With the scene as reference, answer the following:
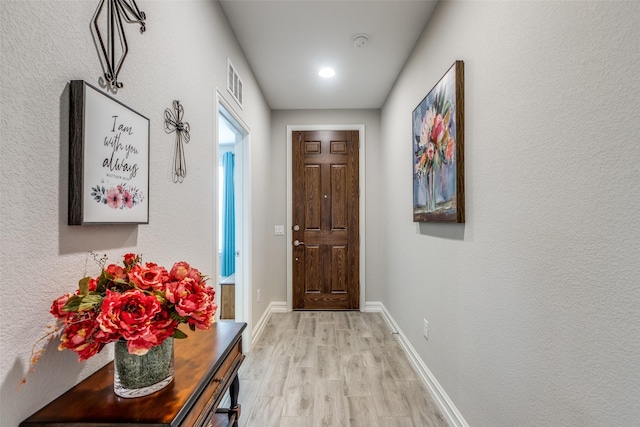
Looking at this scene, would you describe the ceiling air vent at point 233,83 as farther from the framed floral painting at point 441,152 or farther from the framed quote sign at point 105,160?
the framed floral painting at point 441,152

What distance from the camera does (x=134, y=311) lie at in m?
0.74

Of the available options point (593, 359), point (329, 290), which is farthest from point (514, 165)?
point (329, 290)

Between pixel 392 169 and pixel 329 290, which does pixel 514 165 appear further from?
pixel 329 290

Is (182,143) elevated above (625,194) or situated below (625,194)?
above

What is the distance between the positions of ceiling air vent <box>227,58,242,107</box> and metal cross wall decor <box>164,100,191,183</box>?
86 centimetres

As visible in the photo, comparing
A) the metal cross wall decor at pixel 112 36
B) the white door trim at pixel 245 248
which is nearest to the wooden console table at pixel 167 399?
the metal cross wall decor at pixel 112 36

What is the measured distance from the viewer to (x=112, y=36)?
105 cm

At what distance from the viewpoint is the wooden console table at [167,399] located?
73 cm

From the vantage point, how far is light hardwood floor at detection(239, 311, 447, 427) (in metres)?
1.92

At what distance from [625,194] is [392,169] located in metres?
2.61

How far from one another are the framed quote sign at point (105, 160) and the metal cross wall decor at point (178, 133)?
0.78ft

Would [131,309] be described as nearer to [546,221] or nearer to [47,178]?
[47,178]

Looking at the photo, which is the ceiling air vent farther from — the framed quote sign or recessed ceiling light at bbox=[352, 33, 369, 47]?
the framed quote sign

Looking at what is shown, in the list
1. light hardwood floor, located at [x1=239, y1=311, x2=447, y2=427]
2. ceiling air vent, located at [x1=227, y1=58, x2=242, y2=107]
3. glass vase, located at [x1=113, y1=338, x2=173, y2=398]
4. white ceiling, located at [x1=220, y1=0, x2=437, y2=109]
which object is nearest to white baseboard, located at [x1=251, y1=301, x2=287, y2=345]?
light hardwood floor, located at [x1=239, y1=311, x2=447, y2=427]
